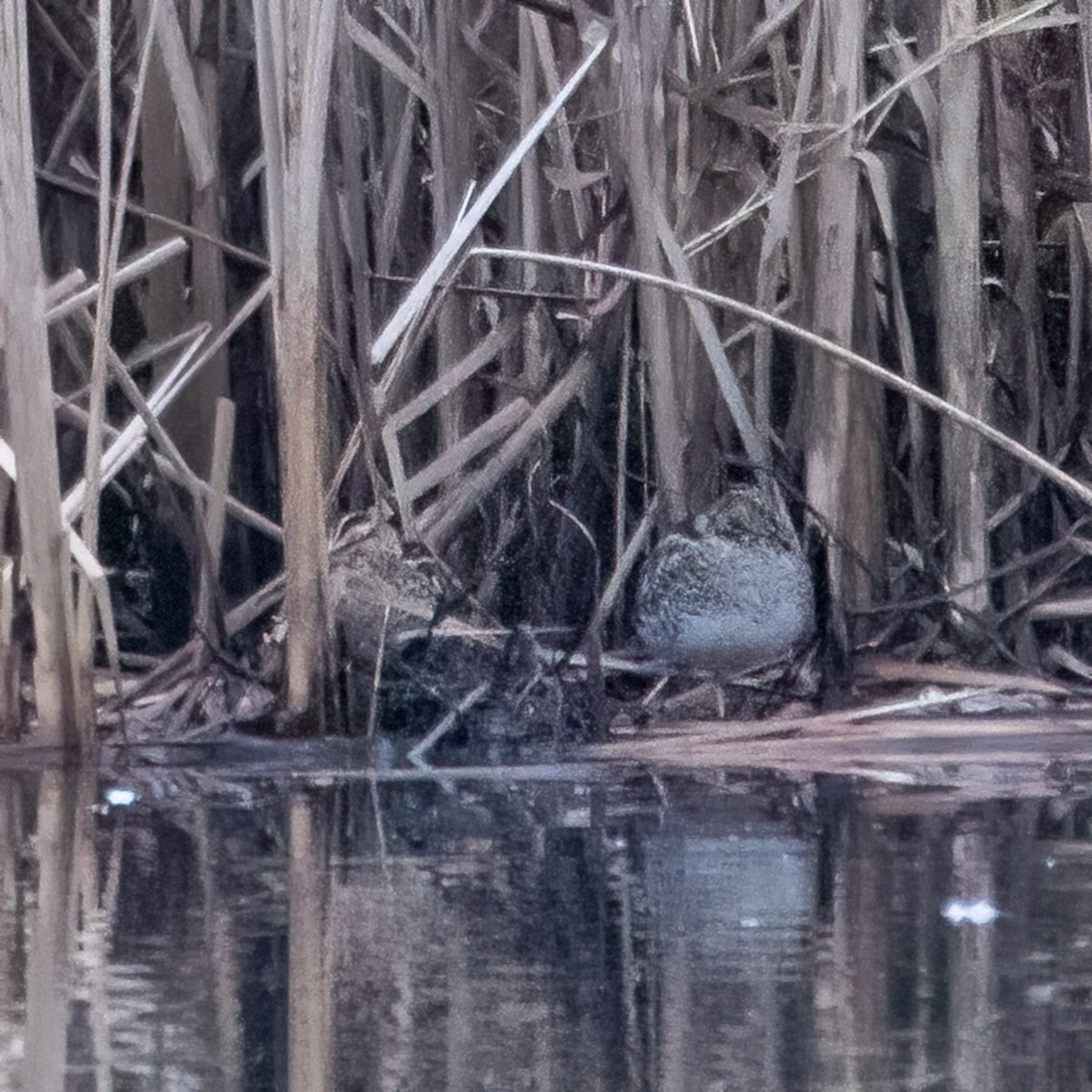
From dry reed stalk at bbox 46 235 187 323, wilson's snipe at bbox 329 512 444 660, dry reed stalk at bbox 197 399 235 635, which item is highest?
dry reed stalk at bbox 46 235 187 323

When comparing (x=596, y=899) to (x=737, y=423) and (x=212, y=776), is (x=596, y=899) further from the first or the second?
(x=737, y=423)

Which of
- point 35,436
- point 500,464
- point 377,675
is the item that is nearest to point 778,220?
point 500,464

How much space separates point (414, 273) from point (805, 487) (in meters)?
0.91

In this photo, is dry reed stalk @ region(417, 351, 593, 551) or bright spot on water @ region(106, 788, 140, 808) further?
dry reed stalk @ region(417, 351, 593, 551)

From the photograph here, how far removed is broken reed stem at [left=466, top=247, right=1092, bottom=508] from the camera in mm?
3662

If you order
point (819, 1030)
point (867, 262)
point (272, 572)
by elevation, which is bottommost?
point (819, 1030)

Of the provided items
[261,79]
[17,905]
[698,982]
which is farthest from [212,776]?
[698,982]

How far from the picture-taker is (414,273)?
440cm

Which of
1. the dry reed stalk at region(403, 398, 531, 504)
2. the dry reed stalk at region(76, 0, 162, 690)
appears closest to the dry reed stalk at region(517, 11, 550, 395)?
the dry reed stalk at region(403, 398, 531, 504)

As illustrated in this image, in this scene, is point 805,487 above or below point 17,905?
above

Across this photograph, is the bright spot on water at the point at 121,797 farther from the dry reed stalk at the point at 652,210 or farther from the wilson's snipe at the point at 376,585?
the dry reed stalk at the point at 652,210

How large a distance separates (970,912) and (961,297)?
5.44 feet

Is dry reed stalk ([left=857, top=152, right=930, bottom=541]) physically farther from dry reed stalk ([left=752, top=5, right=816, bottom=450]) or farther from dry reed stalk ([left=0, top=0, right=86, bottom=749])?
dry reed stalk ([left=0, top=0, right=86, bottom=749])

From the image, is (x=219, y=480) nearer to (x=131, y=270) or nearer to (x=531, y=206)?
(x=131, y=270)
